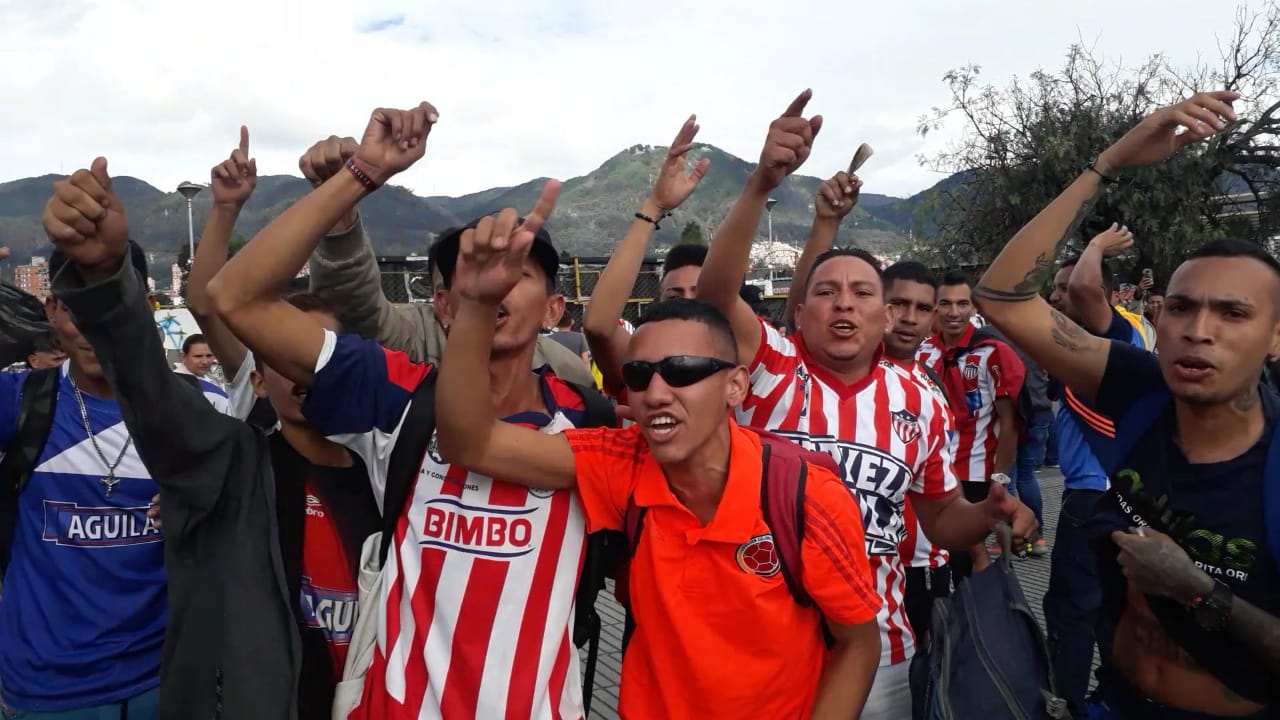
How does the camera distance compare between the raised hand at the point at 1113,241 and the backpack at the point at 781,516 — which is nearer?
the backpack at the point at 781,516

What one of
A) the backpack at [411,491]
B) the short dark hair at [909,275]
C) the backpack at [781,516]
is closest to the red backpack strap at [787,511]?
the backpack at [781,516]

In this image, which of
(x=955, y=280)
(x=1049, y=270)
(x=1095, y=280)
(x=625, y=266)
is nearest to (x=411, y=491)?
(x=625, y=266)

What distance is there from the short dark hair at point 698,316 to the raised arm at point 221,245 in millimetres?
1173

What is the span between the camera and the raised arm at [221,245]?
2379 millimetres

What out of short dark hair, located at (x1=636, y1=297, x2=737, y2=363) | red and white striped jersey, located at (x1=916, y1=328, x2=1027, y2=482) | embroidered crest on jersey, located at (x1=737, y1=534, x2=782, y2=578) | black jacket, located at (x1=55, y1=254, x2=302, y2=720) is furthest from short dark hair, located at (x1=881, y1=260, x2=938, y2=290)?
black jacket, located at (x1=55, y1=254, x2=302, y2=720)

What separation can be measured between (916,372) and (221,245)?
2.67 meters

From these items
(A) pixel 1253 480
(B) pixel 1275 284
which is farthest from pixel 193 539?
(B) pixel 1275 284

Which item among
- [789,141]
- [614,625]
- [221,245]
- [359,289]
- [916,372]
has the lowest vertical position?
[614,625]

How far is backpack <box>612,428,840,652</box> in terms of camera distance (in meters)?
1.92

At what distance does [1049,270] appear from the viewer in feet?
7.95

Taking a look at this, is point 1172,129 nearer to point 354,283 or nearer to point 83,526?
point 354,283

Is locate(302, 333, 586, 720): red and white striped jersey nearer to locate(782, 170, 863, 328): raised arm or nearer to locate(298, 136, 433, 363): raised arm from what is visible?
locate(298, 136, 433, 363): raised arm

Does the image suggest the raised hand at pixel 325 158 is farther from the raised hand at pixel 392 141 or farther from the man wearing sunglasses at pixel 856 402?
the man wearing sunglasses at pixel 856 402

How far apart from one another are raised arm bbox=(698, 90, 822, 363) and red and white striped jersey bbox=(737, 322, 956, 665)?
0.13 m
